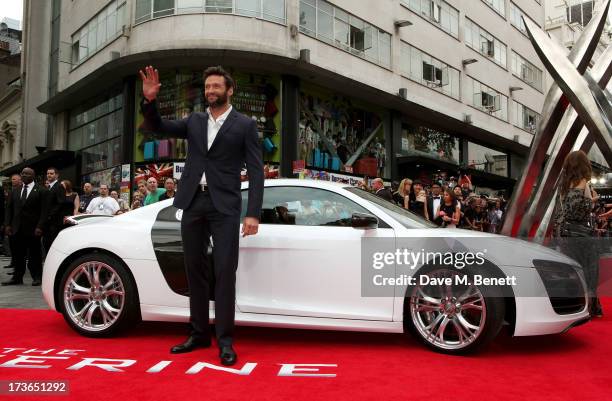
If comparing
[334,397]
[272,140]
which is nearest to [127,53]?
[272,140]

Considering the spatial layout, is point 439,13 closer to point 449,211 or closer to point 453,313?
point 449,211

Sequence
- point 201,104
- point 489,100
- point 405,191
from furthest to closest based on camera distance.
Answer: point 489,100 < point 201,104 < point 405,191

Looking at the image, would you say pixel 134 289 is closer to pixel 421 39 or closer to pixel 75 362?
pixel 75 362

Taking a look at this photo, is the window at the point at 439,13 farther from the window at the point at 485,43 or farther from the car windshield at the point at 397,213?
the car windshield at the point at 397,213

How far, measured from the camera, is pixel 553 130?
7594mm

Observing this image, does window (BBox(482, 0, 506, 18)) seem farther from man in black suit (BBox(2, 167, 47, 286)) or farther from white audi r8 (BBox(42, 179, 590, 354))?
white audi r8 (BBox(42, 179, 590, 354))

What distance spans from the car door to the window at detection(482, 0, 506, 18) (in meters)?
30.6

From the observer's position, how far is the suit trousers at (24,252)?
26.7ft

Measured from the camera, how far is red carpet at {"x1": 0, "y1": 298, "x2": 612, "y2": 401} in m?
2.97

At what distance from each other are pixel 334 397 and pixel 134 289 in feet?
7.02

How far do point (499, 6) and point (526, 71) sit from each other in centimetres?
541

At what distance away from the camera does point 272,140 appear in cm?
1817

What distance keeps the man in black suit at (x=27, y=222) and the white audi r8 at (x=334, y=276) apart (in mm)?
4100

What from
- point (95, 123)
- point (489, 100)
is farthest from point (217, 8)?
point (489, 100)
